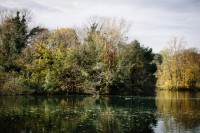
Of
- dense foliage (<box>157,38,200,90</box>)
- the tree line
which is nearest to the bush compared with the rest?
the tree line

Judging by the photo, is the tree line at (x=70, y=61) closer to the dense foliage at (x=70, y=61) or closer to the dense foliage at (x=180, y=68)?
the dense foliage at (x=70, y=61)

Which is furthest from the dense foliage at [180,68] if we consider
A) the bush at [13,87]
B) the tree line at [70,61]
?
the bush at [13,87]

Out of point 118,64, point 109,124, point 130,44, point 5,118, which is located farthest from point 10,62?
point 109,124

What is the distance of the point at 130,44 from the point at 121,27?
254 inches

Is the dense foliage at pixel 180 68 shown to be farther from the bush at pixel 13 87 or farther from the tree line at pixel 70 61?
the bush at pixel 13 87

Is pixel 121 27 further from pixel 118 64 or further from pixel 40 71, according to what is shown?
pixel 40 71

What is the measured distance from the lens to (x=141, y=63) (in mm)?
73500

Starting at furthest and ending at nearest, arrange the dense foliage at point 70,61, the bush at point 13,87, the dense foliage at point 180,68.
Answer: the dense foliage at point 180,68 < the dense foliage at point 70,61 < the bush at point 13,87

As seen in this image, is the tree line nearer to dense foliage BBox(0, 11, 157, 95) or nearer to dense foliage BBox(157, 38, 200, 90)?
dense foliage BBox(0, 11, 157, 95)

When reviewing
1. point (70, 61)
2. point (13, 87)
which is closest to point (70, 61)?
point (70, 61)

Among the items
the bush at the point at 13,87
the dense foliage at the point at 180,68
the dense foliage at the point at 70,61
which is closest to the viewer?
the bush at the point at 13,87

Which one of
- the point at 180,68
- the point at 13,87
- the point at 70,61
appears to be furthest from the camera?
the point at 180,68

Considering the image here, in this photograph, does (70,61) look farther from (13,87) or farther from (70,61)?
(13,87)

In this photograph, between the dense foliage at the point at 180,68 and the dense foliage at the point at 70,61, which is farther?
the dense foliage at the point at 180,68
